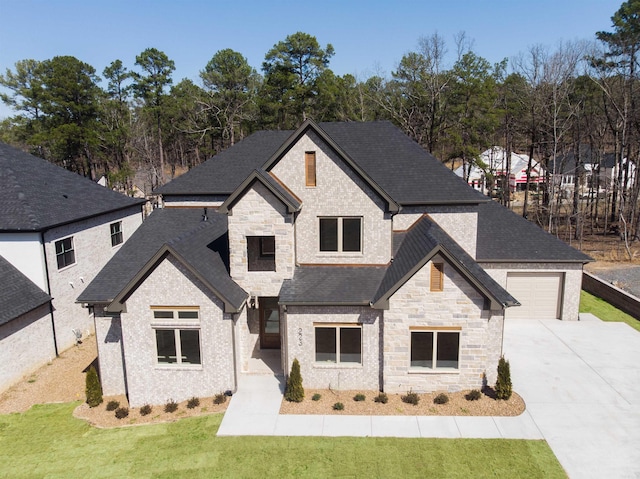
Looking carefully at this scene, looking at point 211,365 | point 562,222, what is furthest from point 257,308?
point 562,222

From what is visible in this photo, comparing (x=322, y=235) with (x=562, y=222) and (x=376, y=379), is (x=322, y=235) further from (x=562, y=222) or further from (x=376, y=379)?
(x=562, y=222)

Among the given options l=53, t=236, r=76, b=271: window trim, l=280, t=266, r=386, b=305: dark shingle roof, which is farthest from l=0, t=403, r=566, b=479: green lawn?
l=53, t=236, r=76, b=271: window trim

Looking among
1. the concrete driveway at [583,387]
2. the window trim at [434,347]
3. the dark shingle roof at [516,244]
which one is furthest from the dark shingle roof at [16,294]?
the dark shingle roof at [516,244]

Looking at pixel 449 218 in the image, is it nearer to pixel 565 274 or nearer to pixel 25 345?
pixel 565 274

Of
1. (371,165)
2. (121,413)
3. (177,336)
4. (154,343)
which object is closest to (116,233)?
(154,343)

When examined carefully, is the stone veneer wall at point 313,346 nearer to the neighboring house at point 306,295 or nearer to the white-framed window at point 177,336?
the neighboring house at point 306,295
